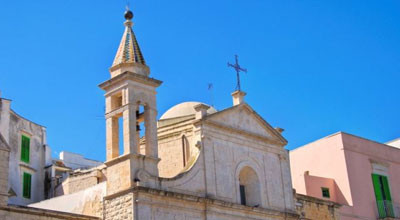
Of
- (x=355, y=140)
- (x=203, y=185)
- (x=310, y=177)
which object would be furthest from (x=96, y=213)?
(x=355, y=140)

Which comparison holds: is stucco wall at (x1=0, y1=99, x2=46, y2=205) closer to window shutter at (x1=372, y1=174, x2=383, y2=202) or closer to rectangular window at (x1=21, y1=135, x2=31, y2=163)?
rectangular window at (x1=21, y1=135, x2=31, y2=163)

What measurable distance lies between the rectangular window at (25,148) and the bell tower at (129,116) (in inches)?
432

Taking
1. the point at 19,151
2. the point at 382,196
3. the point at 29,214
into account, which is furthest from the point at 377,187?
the point at 29,214

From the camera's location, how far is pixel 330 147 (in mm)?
27766

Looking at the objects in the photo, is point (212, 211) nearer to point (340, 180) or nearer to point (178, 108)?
point (178, 108)

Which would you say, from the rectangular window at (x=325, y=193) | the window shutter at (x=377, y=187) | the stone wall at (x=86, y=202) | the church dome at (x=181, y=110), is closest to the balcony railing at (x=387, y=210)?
the window shutter at (x=377, y=187)

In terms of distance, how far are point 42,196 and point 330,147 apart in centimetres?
1252

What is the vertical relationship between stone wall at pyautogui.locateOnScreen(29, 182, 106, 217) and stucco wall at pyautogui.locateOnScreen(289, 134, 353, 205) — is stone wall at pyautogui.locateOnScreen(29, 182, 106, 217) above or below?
below

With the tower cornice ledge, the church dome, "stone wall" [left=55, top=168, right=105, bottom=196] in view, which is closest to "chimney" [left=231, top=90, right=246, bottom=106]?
Result: the church dome

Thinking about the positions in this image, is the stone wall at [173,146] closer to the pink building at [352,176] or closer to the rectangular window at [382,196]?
the pink building at [352,176]

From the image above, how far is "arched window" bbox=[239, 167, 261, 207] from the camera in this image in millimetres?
22000

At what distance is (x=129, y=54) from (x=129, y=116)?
2012 millimetres

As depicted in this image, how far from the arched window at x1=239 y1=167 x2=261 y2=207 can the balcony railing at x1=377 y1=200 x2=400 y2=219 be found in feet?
24.6

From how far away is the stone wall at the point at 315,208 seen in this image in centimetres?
2431
